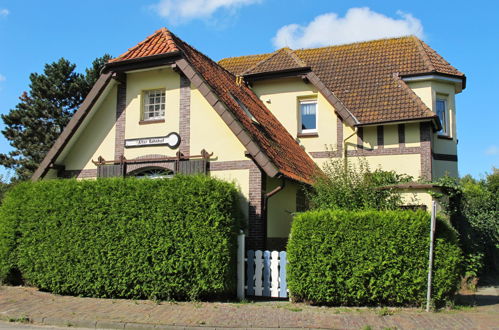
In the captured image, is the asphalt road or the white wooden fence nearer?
the asphalt road

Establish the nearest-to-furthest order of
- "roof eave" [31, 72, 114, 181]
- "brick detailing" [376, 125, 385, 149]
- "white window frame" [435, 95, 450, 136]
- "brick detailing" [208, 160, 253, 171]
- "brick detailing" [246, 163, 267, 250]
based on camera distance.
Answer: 1. "brick detailing" [246, 163, 267, 250]
2. "brick detailing" [208, 160, 253, 171]
3. "roof eave" [31, 72, 114, 181]
4. "brick detailing" [376, 125, 385, 149]
5. "white window frame" [435, 95, 450, 136]

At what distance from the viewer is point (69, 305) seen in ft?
36.1

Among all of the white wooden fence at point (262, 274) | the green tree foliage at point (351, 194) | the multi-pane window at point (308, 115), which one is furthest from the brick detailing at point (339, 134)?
the white wooden fence at point (262, 274)

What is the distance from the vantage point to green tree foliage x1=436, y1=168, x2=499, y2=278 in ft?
45.0

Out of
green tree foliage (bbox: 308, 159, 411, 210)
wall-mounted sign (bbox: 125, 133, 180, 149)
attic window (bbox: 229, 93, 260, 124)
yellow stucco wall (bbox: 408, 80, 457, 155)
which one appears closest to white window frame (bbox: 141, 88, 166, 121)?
wall-mounted sign (bbox: 125, 133, 180, 149)

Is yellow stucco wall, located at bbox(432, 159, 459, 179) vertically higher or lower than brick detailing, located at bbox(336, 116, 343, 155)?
lower

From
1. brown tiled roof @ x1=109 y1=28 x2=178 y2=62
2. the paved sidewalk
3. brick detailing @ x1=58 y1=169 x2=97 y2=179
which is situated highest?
brown tiled roof @ x1=109 y1=28 x2=178 y2=62

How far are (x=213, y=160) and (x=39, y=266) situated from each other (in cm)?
546

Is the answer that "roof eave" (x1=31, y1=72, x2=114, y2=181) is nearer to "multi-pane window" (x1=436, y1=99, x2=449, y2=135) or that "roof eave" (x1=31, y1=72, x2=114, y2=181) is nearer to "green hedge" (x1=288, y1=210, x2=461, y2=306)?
"green hedge" (x1=288, y1=210, x2=461, y2=306)

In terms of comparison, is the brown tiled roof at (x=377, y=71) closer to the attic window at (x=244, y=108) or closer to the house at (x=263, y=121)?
the house at (x=263, y=121)

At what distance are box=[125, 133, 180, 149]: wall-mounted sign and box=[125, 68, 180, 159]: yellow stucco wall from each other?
0.39 feet

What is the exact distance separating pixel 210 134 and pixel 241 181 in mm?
1730

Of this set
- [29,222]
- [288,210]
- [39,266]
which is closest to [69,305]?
[39,266]

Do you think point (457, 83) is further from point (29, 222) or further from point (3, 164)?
point (3, 164)
